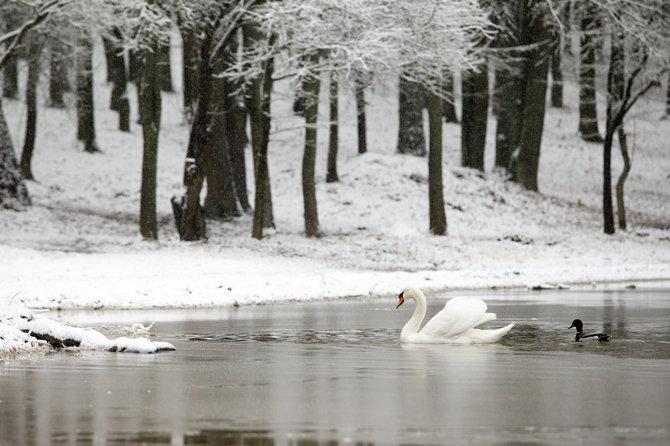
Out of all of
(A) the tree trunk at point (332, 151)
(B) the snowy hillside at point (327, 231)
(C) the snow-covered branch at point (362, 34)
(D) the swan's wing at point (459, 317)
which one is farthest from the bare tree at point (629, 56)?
(D) the swan's wing at point (459, 317)

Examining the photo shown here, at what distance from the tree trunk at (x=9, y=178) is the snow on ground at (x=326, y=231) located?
584 millimetres

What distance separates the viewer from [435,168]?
34031 mm

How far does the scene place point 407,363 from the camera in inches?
454

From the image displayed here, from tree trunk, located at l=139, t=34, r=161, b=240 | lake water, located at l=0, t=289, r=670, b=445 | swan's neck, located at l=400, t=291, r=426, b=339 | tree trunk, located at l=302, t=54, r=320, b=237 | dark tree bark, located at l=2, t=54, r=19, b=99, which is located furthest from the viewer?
dark tree bark, located at l=2, t=54, r=19, b=99

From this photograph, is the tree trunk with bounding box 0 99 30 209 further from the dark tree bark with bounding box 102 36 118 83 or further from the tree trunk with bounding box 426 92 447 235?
the tree trunk with bounding box 426 92 447 235

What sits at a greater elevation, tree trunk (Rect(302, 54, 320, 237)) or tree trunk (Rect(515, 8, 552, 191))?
tree trunk (Rect(515, 8, 552, 191))

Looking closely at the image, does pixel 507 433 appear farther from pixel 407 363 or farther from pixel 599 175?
pixel 599 175

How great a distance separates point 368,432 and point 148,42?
23.9 metres

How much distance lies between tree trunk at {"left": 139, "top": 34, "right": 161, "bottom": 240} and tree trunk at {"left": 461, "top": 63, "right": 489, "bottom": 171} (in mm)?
16388

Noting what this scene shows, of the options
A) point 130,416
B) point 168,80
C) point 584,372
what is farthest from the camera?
point 168,80

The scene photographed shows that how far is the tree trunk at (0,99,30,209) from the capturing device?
3294cm

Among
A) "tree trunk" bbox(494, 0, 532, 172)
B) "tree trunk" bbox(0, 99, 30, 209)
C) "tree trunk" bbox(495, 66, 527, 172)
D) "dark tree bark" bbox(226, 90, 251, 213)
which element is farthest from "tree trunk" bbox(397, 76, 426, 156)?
"tree trunk" bbox(0, 99, 30, 209)

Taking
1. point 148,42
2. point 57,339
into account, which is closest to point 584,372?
point 57,339

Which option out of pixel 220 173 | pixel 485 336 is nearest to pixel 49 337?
pixel 485 336
